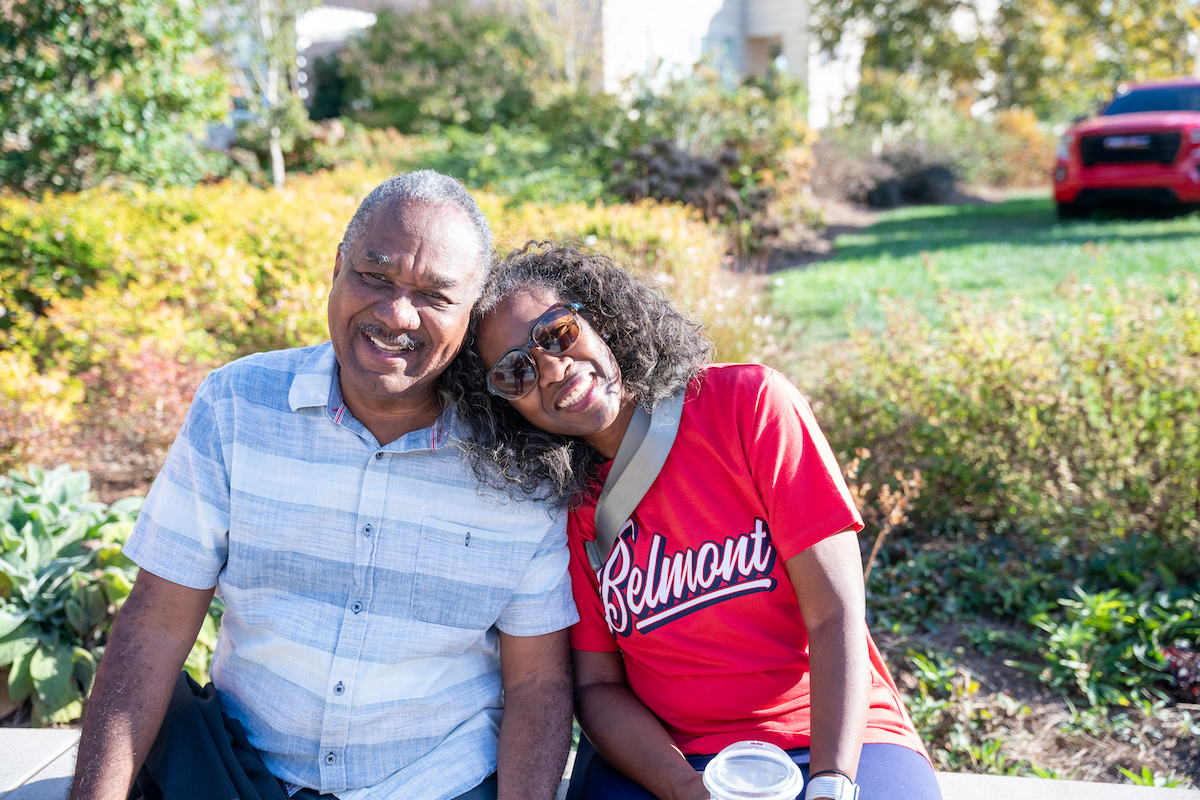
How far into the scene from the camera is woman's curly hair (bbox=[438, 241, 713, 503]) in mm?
1967

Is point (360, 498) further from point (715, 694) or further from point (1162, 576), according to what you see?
point (1162, 576)

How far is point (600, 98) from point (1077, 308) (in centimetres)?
917

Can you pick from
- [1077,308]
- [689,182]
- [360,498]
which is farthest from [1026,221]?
[360,498]

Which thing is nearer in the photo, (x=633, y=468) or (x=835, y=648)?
(x=835, y=648)

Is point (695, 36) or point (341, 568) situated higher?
point (695, 36)

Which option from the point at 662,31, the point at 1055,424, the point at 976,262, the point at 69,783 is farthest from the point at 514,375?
the point at 662,31

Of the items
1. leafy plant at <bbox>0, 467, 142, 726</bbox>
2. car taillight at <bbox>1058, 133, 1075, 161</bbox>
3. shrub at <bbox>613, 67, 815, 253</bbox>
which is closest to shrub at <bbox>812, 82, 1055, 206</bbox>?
shrub at <bbox>613, 67, 815, 253</bbox>

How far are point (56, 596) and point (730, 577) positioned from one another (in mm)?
2404

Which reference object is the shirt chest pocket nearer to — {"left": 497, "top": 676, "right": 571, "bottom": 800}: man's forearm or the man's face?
{"left": 497, "top": 676, "right": 571, "bottom": 800}: man's forearm

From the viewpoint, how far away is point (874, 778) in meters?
1.78

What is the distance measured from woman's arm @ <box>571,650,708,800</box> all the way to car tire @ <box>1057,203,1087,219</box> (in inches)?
478

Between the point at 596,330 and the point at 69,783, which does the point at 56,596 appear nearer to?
the point at 69,783

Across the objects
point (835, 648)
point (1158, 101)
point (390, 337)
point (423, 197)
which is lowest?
point (835, 648)

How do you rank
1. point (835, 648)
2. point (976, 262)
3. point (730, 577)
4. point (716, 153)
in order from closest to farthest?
point (835, 648), point (730, 577), point (976, 262), point (716, 153)
